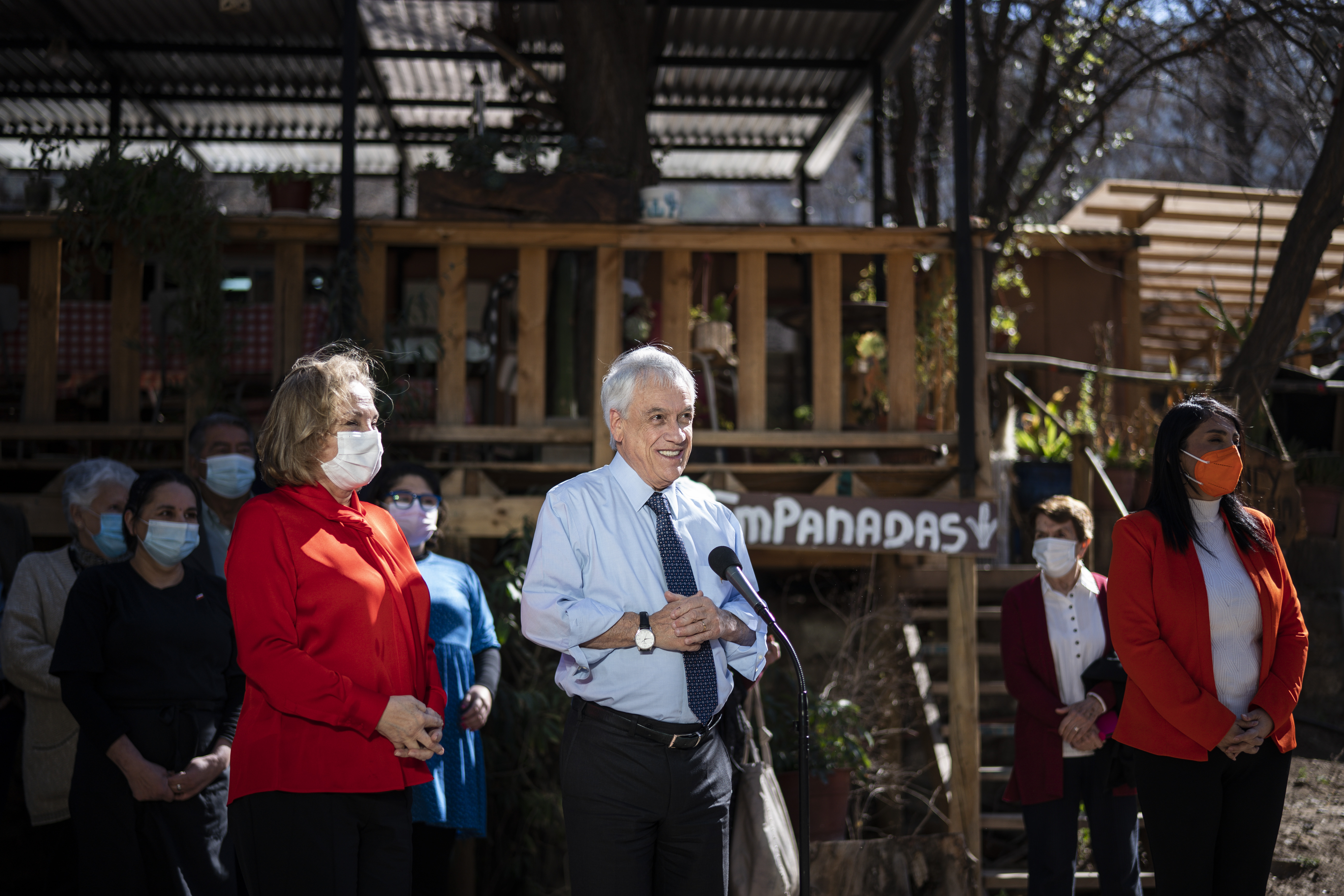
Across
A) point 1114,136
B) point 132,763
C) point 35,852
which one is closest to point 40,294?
point 35,852

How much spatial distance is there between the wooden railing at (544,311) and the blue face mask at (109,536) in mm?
1562

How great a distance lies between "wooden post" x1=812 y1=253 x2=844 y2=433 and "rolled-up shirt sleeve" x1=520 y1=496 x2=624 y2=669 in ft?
10.3

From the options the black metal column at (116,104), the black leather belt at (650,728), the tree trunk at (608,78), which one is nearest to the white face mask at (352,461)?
the black leather belt at (650,728)

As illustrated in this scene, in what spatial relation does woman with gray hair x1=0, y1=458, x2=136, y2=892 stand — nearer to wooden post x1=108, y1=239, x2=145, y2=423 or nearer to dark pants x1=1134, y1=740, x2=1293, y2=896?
wooden post x1=108, y1=239, x2=145, y2=423

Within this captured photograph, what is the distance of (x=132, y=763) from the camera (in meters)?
3.56

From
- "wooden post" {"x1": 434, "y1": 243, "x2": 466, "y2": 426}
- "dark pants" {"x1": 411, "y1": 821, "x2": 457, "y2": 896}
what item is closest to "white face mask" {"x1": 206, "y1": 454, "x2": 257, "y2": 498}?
"wooden post" {"x1": 434, "y1": 243, "x2": 466, "y2": 426}

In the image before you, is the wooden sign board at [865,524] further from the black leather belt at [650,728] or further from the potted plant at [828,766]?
the black leather belt at [650,728]

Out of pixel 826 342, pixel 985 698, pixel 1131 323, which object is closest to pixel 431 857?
pixel 826 342

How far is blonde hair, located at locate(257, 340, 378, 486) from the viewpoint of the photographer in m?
2.88

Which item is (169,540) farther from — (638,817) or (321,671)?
(638,817)

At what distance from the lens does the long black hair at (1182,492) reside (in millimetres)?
3600

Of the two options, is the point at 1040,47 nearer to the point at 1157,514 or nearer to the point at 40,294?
the point at 1157,514

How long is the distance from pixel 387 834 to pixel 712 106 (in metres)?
7.49

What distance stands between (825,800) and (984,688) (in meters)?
1.44
